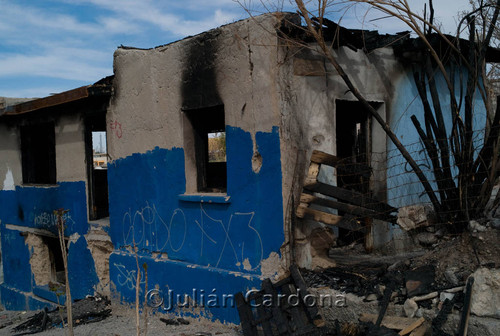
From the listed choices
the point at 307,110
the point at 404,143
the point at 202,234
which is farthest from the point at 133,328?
the point at 404,143

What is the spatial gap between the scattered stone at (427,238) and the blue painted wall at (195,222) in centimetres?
143

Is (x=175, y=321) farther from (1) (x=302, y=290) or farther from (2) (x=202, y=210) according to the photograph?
(1) (x=302, y=290)

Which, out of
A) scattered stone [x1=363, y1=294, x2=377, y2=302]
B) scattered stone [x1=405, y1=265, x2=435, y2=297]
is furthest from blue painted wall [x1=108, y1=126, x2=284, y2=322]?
scattered stone [x1=405, y1=265, x2=435, y2=297]

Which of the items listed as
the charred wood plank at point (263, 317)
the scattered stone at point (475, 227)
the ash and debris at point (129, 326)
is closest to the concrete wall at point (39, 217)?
the ash and debris at point (129, 326)

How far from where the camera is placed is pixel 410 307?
4078 millimetres

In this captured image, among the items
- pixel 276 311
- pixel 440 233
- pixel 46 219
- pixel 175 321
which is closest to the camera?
pixel 276 311

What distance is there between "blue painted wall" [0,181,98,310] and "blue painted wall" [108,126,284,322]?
960 mm

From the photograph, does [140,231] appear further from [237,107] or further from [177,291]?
[237,107]

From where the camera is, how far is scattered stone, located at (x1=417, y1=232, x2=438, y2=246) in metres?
4.83

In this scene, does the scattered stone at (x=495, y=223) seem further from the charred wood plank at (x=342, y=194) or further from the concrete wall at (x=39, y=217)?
the concrete wall at (x=39, y=217)

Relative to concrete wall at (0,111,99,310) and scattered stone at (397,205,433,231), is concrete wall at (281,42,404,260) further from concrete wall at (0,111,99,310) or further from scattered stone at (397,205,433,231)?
concrete wall at (0,111,99,310)

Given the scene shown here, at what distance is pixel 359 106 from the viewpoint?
6.00 metres

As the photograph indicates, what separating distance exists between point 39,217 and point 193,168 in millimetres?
4504

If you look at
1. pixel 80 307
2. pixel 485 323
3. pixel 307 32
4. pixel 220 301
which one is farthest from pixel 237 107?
pixel 80 307
